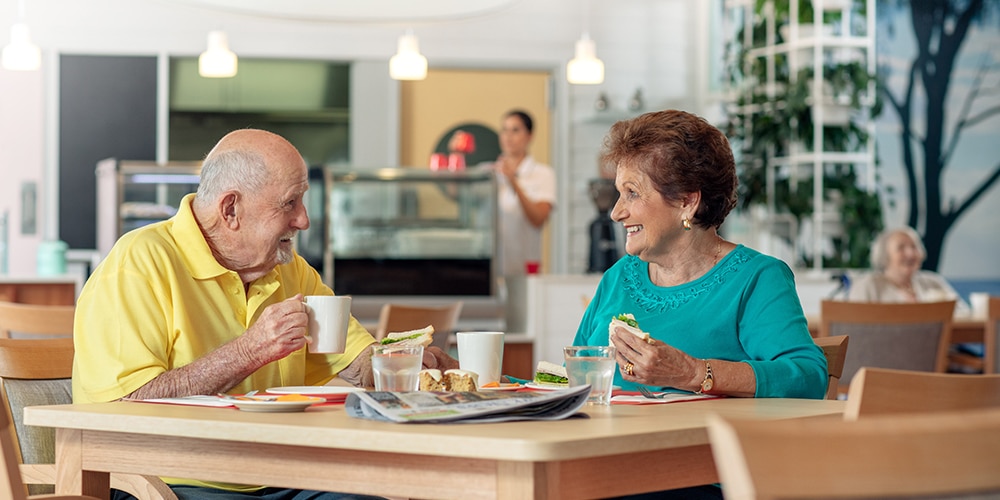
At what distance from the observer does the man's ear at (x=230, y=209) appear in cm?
225

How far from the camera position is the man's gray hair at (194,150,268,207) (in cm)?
225

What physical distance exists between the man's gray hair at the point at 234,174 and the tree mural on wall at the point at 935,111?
7.19 metres

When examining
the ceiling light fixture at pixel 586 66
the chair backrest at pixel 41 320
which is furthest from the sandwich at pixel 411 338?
the ceiling light fixture at pixel 586 66

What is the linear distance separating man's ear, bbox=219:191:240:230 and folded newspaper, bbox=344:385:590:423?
76cm

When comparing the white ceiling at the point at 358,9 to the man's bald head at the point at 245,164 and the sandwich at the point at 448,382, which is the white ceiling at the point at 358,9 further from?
the sandwich at the point at 448,382

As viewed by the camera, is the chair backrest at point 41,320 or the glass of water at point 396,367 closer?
the glass of water at point 396,367

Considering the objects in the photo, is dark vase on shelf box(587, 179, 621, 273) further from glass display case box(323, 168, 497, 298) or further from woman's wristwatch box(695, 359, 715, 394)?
woman's wristwatch box(695, 359, 715, 394)

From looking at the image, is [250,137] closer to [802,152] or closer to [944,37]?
[802,152]

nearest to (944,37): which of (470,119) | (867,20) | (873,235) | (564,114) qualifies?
(867,20)

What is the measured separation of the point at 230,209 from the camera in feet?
7.39

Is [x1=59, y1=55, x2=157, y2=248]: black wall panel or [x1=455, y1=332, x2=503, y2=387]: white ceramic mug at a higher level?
[x1=59, y1=55, x2=157, y2=248]: black wall panel

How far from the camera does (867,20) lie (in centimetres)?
754

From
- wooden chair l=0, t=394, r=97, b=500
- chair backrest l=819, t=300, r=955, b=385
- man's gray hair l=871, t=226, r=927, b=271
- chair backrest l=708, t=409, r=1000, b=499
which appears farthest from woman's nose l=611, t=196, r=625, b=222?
man's gray hair l=871, t=226, r=927, b=271

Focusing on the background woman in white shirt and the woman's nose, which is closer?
the woman's nose
